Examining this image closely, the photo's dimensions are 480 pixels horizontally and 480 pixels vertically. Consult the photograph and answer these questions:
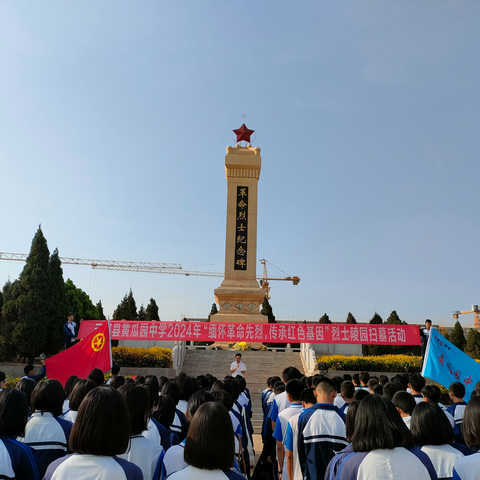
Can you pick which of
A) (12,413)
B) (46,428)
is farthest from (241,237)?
(12,413)

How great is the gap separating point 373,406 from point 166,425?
1.72 meters

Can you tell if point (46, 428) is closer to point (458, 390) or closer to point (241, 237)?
point (458, 390)

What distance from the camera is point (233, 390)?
459cm

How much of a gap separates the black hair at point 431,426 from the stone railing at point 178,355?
9.98 meters

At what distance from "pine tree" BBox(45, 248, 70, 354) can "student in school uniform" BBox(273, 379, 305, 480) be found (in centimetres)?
1152

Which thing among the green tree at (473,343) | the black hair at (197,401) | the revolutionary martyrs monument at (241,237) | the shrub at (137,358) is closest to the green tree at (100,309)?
the revolutionary martyrs monument at (241,237)

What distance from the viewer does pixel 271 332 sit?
37.9 ft

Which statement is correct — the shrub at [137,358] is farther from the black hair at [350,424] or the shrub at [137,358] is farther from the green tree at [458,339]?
the green tree at [458,339]

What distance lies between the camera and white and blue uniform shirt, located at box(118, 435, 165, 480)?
240 centimetres

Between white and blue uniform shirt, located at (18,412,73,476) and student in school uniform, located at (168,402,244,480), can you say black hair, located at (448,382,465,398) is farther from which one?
white and blue uniform shirt, located at (18,412,73,476)

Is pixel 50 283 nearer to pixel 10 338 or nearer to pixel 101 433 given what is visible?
pixel 10 338

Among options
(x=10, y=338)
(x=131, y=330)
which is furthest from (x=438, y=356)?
(x=10, y=338)

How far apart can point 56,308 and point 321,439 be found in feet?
41.7

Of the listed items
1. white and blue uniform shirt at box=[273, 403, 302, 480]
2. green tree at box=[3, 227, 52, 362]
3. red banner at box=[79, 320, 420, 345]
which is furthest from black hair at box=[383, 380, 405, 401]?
green tree at box=[3, 227, 52, 362]
